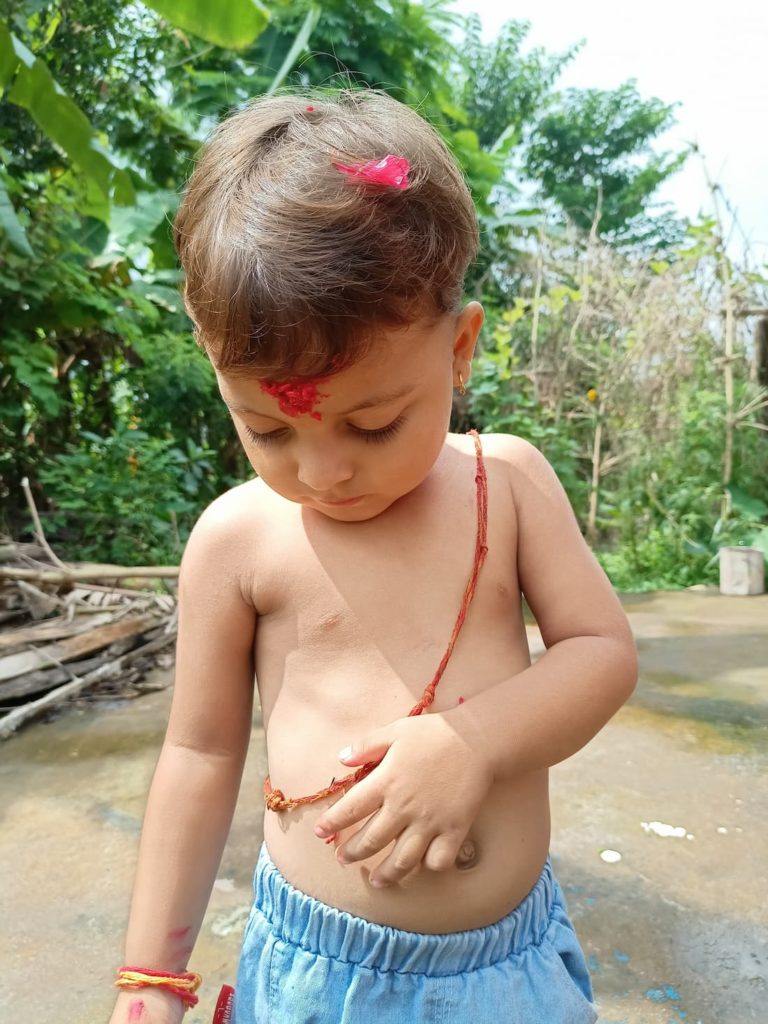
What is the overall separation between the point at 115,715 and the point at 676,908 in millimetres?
2153

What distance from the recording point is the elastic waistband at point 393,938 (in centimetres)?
88

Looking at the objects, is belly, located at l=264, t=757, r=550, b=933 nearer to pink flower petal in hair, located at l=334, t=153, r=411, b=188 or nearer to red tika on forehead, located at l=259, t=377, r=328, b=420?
red tika on forehead, located at l=259, t=377, r=328, b=420

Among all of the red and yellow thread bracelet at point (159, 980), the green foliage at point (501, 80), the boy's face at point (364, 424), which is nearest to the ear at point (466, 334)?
the boy's face at point (364, 424)

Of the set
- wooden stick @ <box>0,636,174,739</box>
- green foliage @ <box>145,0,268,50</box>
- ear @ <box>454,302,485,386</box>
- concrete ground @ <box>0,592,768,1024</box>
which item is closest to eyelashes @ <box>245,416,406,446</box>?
ear @ <box>454,302,485,386</box>

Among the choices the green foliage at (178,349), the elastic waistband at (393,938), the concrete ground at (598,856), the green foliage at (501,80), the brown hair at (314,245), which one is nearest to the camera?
the brown hair at (314,245)

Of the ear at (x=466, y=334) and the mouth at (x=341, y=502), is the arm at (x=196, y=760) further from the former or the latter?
the ear at (x=466, y=334)

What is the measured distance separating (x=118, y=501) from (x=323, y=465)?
201 inches

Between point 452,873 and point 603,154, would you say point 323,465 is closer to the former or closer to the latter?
point 452,873

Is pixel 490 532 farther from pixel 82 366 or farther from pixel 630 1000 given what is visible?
pixel 82 366

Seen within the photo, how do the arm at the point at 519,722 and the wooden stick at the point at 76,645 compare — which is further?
the wooden stick at the point at 76,645

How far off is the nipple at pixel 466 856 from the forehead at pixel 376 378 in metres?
0.49

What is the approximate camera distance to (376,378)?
817mm

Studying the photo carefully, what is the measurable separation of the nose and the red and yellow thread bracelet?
59cm

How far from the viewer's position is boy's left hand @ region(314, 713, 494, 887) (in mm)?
789
